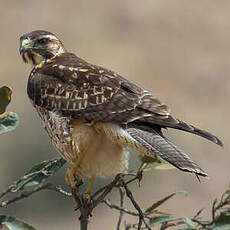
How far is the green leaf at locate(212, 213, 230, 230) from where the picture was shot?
398 centimetres

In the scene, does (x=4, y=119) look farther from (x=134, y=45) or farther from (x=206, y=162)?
(x=134, y=45)

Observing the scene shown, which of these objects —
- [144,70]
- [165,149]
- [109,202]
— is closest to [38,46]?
[165,149]

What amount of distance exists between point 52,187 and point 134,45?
92.9 ft

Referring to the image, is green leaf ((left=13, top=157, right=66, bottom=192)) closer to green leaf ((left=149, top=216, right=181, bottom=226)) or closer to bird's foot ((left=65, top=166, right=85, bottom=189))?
bird's foot ((left=65, top=166, right=85, bottom=189))

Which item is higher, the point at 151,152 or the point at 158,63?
the point at 151,152

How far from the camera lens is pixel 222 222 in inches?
158

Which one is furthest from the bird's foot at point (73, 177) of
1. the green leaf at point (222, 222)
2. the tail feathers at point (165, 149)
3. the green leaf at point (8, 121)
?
the green leaf at point (222, 222)

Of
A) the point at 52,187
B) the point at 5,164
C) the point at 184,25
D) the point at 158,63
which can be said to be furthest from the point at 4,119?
the point at 184,25

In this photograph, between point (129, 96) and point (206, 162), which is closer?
point (129, 96)

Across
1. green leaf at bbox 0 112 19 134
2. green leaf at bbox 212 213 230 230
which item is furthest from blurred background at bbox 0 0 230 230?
green leaf at bbox 212 213 230 230

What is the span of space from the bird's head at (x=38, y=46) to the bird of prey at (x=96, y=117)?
42cm

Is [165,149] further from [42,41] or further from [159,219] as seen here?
[42,41]

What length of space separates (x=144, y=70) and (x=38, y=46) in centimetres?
2234

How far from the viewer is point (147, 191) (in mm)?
20125
